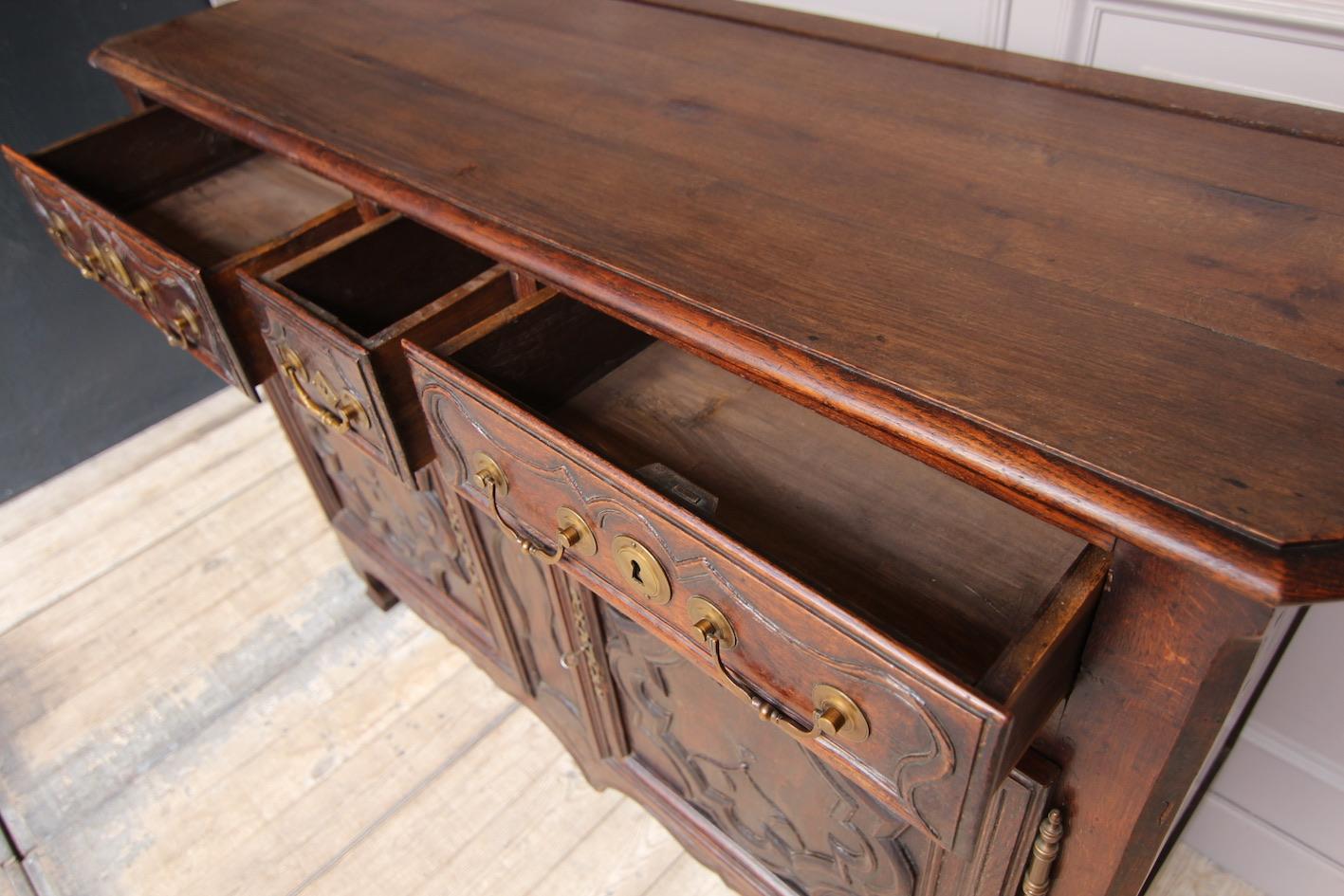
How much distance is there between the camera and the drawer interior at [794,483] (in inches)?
21.4

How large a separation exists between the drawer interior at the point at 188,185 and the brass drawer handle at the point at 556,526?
46 cm

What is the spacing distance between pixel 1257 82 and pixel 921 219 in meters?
0.35

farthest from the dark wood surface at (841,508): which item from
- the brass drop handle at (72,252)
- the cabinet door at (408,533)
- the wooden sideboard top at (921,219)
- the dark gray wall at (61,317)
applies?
the dark gray wall at (61,317)

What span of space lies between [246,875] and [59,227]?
0.73 meters

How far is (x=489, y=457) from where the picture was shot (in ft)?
2.05

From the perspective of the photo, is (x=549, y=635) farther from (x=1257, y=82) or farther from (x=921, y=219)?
(x=1257, y=82)

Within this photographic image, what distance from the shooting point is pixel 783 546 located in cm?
59

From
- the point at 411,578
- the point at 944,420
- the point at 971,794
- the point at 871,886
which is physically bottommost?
the point at 411,578

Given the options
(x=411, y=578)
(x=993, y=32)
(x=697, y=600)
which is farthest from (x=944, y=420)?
(x=411, y=578)

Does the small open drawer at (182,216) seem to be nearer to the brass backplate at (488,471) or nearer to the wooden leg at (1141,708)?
the brass backplate at (488,471)

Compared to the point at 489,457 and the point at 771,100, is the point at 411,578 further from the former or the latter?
the point at 771,100

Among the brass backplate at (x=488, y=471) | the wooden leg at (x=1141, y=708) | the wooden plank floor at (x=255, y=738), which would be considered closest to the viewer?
the wooden leg at (x=1141, y=708)

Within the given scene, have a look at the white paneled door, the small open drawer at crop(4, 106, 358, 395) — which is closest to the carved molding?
the small open drawer at crop(4, 106, 358, 395)

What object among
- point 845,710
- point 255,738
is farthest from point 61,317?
point 845,710
